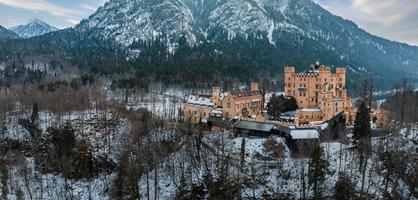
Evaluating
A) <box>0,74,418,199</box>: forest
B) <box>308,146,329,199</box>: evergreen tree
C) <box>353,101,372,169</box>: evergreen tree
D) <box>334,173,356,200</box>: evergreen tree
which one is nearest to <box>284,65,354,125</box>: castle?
<box>0,74,418,199</box>: forest

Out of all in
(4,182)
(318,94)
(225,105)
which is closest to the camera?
(4,182)

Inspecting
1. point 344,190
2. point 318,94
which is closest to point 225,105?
point 318,94

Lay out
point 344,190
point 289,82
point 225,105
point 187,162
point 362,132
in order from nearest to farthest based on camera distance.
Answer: point 344,190, point 362,132, point 187,162, point 225,105, point 289,82

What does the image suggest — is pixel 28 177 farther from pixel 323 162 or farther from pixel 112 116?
pixel 323 162

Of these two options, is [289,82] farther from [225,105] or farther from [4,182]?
[4,182]

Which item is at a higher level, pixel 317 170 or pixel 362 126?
pixel 362 126

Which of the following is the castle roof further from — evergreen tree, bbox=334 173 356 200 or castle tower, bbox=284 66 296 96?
evergreen tree, bbox=334 173 356 200

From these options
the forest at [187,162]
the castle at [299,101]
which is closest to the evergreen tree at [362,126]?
the forest at [187,162]

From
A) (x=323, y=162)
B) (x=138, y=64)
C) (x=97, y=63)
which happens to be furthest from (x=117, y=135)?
(x=97, y=63)

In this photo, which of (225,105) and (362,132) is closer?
(362,132)
